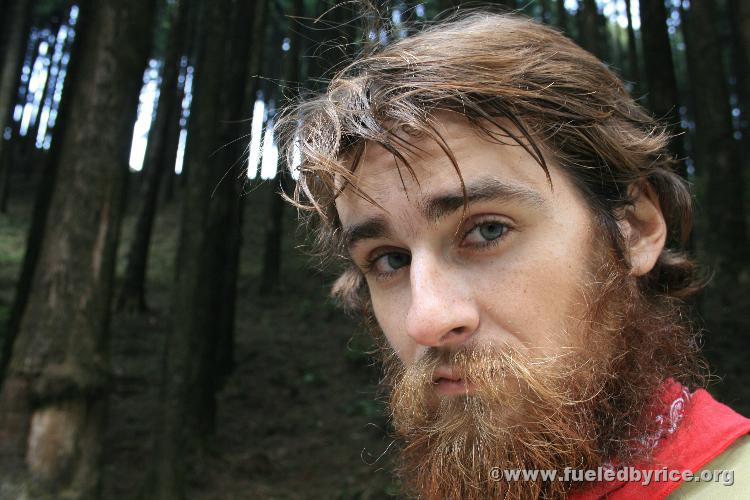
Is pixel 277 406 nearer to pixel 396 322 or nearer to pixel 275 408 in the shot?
pixel 275 408

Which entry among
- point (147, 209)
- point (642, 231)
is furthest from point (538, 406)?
point (147, 209)

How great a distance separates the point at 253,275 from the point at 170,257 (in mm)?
3679

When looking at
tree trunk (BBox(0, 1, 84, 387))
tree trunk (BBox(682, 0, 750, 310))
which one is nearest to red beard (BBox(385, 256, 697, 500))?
A: tree trunk (BBox(0, 1, 84, 387))

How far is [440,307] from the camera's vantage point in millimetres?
1232

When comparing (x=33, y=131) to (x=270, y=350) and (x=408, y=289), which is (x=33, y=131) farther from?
(x=408, y=289)

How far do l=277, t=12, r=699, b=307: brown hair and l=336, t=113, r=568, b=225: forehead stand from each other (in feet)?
0.08

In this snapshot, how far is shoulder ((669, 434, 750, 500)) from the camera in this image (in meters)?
1.01

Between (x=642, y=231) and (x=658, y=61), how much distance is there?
9.95 feet

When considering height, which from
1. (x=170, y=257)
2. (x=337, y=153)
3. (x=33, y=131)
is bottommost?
(x=337, y=153)

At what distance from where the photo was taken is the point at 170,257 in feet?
53.2

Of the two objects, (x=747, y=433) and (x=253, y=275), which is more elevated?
(x=253, y=275)

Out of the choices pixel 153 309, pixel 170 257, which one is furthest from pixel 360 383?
pixel 170 257

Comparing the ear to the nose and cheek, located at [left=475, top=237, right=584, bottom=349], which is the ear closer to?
cheek, located at [left=475, top=237, right=584, bottom=349]

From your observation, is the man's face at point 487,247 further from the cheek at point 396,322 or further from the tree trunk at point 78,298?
the tree trunk at point 78,298
